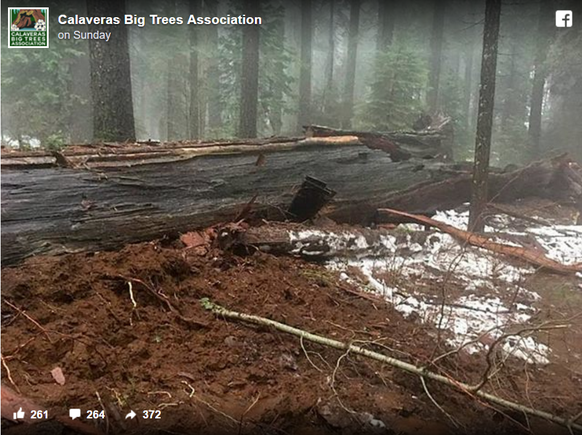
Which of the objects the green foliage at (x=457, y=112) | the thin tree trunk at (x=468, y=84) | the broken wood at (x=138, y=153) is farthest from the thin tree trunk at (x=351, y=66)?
the broken wood at (x=138, y=153)

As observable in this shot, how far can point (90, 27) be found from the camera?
2348 mm

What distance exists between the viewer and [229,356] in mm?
2002

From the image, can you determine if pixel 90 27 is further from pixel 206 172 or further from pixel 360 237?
pixel 360 237

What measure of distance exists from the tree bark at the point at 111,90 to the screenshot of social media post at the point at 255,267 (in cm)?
2

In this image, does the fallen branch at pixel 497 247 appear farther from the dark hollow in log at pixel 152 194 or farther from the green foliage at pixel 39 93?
the green foliage at pixel 39 93

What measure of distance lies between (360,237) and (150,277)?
1.81m

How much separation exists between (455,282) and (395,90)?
3.96 metres

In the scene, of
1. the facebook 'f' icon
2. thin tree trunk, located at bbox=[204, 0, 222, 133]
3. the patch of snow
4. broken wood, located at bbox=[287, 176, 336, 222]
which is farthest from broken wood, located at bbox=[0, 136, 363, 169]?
thin tree trunk, located at bbox=[204, 0, 222, 133]

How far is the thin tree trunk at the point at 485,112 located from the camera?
4.12 m

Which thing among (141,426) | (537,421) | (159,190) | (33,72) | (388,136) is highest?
(33,72)

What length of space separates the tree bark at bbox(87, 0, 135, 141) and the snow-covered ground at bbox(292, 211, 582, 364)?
6.39ft

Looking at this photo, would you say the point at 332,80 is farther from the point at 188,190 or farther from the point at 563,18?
the point at 188,190

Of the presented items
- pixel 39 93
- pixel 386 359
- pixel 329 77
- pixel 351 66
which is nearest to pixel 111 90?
pixel 39 93

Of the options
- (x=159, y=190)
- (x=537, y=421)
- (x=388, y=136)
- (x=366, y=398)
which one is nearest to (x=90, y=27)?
(x=159, y=190)
